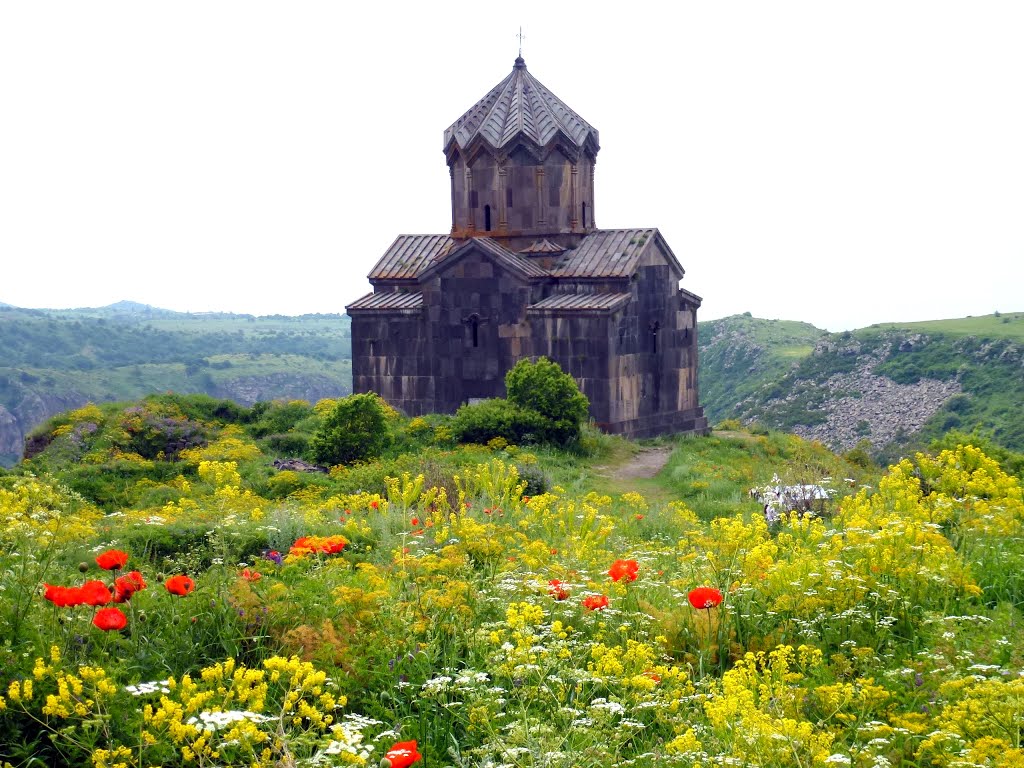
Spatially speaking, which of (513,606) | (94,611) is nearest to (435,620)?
Result: (513,606)

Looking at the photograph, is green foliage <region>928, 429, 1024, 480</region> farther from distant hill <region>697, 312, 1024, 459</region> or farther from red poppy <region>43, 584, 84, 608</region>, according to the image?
distant hill <region>697, 312, 1024, 459</region>

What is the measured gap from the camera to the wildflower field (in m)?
4.14

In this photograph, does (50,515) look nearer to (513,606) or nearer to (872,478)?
(513,606)

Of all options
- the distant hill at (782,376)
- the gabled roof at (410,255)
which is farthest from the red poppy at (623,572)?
the gabled roof at (410,255)

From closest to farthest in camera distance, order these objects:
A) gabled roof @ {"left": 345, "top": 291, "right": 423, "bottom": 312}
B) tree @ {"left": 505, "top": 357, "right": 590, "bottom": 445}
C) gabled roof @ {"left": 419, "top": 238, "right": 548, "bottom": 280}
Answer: tree @ {"left": 505, "top": 357, "right": 590, "bottom": 445} → gabled roof @ {"left": 419, "top": 238, "right": 548, "bottom": 280} → gabled roof @ {"left": 345, "top": 291, "right": 423, "bottom": 312}

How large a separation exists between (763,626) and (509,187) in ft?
56.8

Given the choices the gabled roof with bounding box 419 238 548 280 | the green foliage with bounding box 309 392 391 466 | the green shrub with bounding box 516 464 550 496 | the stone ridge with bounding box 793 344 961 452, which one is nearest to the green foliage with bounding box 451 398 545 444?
the green foliage with bounding box 309 392 391 466

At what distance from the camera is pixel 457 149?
75.2 ft

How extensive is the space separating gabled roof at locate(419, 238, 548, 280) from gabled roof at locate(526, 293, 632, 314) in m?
0.55

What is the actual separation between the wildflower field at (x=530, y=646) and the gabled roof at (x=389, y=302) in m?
14.4

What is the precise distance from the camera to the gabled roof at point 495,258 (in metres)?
21.6

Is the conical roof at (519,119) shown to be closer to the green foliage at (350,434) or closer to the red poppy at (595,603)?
the green foliage at (350,434)

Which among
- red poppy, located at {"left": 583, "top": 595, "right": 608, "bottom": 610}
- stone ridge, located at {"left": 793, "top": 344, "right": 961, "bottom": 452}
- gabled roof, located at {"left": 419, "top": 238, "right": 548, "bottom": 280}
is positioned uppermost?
gabled roof, located at {"left": 419, "top": 238, "right": 548, "bottom": 280}

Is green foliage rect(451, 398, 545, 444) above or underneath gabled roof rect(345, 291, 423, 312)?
underneath
